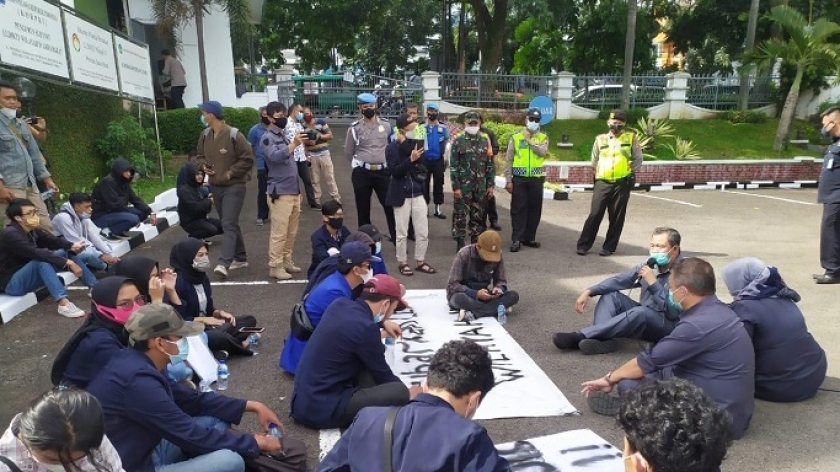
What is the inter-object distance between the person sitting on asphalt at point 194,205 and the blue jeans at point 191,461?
4.47 metres

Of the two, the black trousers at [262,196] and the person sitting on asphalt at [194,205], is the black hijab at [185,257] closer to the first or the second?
the person sitting on asphalt at [194,205]

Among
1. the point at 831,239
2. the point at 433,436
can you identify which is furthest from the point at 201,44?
the point at 433,436

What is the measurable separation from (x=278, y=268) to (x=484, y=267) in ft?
7.95

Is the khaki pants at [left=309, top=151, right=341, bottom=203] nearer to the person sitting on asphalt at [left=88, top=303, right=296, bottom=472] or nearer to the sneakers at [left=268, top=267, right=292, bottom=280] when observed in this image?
the sneakers at [left=268, top=267, right=292, bottom=280]

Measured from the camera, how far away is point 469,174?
7.92 m

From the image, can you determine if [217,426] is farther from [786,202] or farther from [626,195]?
[786,202]

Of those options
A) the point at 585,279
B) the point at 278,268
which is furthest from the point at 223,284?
the point at 585,279

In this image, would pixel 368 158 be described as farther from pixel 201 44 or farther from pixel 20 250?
pixel 201 44

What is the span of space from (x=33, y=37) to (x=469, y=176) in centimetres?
597

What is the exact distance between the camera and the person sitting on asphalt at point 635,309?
4.75 meters

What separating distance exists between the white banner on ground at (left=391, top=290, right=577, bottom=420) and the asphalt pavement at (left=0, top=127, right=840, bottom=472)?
0.12 m

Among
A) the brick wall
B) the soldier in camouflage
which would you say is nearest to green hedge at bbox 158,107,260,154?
the brick wall

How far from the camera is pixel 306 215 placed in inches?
394

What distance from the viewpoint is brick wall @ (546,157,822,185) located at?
46.7 ft
